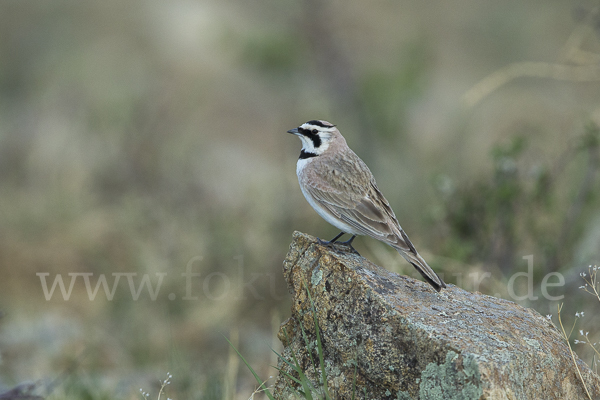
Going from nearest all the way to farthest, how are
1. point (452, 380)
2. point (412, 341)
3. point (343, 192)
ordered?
point (452, 380) → point (412, 341) → point (343, 192)

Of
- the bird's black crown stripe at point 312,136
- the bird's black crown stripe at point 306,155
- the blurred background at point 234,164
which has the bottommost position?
the blurred background at point 234,164

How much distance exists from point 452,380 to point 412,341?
1.02ft

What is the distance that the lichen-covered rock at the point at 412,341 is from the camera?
3199 mm

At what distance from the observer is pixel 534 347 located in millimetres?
3418

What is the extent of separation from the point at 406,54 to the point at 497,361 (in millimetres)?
10580

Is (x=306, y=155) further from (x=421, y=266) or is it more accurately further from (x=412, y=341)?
(x=412, y=341)

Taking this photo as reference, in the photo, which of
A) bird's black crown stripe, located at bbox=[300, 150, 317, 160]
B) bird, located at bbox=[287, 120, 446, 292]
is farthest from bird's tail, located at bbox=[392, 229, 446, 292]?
bird's black crown stripe, located at bbox=[300, 150, 317, 160]

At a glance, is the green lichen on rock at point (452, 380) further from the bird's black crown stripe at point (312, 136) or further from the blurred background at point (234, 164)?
the bird's black crown stripe at point (312, 136)

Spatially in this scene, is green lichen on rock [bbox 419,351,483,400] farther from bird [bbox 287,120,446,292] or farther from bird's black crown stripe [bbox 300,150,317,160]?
bird's black crown stripe [bbox 300,150,317,160]

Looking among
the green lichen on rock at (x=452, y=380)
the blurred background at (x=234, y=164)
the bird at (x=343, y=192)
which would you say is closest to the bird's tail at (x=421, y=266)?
the bird at (x=343, y=192)

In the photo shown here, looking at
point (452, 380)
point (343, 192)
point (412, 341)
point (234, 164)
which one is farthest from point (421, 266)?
point (234, 164)

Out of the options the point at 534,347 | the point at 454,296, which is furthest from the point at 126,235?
the point at 534,347

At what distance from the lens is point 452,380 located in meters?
3.17

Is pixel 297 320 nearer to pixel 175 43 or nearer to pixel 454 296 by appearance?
pixel 454 296
